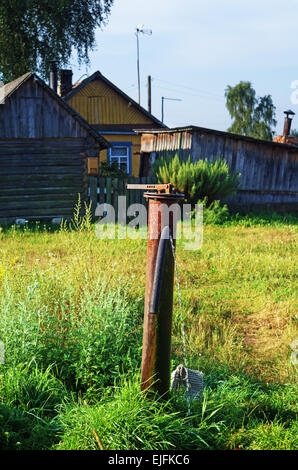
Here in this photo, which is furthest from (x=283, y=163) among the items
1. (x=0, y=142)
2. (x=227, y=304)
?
(x=227, y=304)

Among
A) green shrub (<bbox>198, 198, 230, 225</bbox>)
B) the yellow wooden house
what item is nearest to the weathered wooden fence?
green shrub (<bbox>198, 198, 230, 225</bbox>)

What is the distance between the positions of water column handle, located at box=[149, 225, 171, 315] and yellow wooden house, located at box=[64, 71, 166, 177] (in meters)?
21.0

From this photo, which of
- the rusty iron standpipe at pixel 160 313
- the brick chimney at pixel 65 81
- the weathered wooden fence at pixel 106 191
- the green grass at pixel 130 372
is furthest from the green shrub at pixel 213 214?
the brick chimney at pixel 65 81

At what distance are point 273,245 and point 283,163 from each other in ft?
27.6

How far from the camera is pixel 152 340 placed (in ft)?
9.05

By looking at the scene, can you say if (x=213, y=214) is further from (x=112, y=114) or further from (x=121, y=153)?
(x=112, y=114)

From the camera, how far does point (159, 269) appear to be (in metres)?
2.63

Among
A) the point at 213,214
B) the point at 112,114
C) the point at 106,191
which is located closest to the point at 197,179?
the point at 213,214

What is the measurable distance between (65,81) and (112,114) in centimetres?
293

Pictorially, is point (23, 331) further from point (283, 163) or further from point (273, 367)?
point (283, 163)

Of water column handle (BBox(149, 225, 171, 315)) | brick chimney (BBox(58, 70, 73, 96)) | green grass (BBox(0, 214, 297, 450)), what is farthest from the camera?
brick chimney (BBox(58, 70, 73, 96))

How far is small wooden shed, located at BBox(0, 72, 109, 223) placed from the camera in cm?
1245

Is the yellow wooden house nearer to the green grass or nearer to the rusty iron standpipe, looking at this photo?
the green grass
